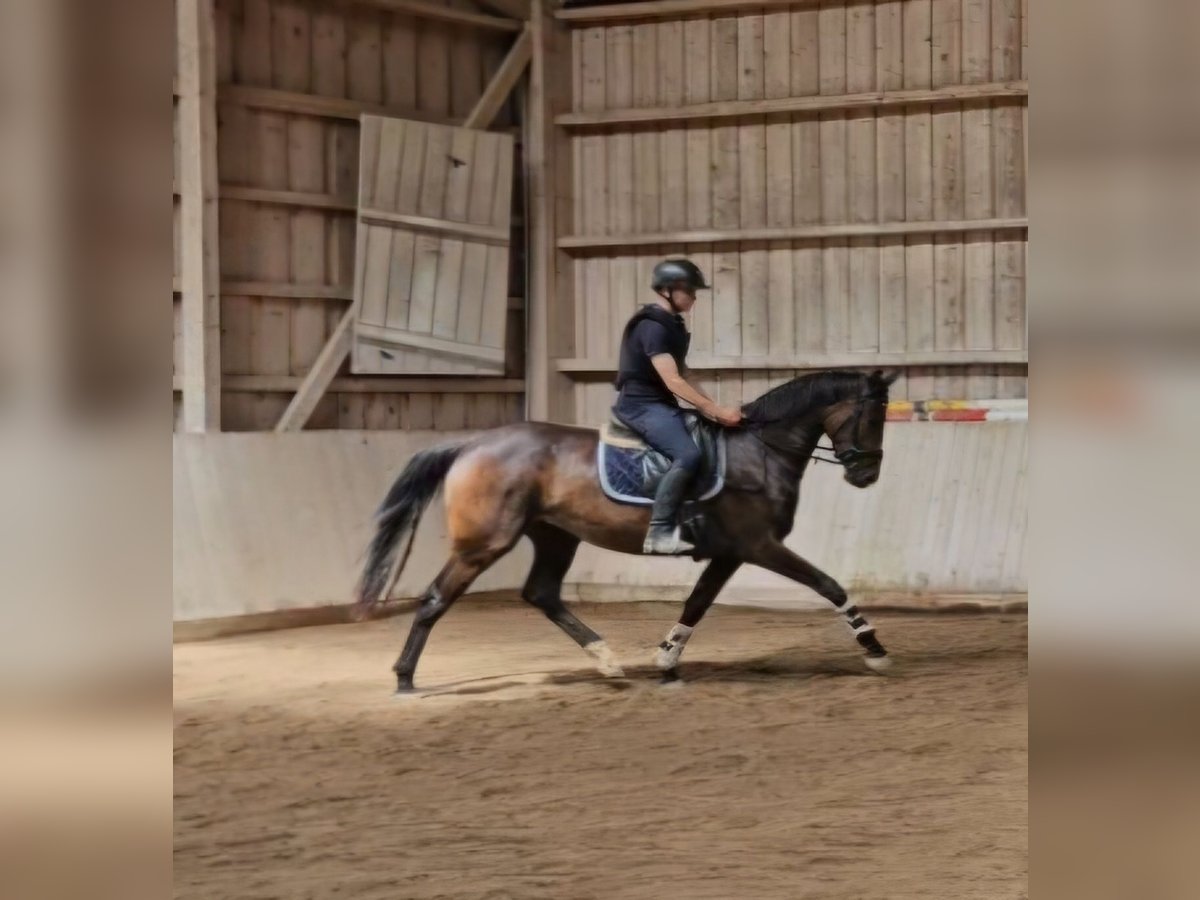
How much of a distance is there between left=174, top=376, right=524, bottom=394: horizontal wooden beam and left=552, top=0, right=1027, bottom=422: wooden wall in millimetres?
253

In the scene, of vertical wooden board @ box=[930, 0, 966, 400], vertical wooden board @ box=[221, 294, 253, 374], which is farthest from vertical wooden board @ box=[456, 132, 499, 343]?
vertical wooden board @ box=[930, 0, 966, 400]

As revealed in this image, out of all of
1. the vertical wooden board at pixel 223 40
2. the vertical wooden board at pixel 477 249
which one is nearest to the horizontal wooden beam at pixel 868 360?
the vertical wooden board at pixel 477 249

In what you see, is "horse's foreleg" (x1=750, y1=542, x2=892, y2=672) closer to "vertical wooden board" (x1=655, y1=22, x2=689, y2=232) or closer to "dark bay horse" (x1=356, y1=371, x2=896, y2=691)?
"dark bay horse" (x1=356, y1=371, x2=896, y2=691)

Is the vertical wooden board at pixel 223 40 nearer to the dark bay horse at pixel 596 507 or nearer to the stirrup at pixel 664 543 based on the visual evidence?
the dark bay horse at pixel 596 507

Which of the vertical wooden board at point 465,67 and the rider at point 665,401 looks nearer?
the rider at point 665,401

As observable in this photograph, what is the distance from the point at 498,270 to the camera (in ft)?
14.5

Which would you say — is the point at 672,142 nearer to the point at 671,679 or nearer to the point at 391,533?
the point at 391,533

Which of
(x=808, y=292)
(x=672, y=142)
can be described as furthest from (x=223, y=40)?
→ (x=808, y=292)

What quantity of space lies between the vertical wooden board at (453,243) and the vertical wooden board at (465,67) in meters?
0.11

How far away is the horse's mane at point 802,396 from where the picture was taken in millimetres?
4258

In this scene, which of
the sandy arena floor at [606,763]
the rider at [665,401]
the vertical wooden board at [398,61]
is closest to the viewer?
the sandy arena floor at [606,763]
